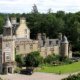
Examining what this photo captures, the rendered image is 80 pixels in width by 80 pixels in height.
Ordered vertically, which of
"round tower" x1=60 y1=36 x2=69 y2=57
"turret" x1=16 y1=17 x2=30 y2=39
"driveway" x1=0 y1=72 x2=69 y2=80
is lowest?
"driveway" x1=0 y1=72 x2=69 y2=80

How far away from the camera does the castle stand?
5791 centimetres

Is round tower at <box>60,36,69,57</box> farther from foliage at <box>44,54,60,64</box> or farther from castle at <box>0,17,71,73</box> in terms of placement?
foliage at <box>44,54,60,64</box>

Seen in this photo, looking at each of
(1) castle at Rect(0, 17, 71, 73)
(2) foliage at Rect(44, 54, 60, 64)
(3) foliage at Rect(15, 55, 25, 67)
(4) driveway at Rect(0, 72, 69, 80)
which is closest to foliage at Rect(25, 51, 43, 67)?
(3) foliage at Rect(15, 55, 25, 67)

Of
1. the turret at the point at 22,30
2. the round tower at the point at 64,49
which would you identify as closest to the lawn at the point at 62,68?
the round tower at the point at 64,49

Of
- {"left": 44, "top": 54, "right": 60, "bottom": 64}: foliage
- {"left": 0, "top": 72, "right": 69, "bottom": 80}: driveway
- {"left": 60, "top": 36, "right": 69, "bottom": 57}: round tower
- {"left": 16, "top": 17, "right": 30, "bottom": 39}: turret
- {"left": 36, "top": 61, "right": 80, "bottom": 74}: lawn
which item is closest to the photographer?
{"left": 0, "top": 72, "right": 69, "bottom": 80}: driveway

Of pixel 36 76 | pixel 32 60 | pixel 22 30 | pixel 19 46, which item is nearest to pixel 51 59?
pixel 32 60

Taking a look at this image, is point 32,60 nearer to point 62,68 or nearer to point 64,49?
point 62,68

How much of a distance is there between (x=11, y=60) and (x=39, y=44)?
34.6ft

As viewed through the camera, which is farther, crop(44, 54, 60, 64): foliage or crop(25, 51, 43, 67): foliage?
crop(44, 54, 60, 64): foliage

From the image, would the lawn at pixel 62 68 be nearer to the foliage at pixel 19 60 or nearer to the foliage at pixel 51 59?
the foliage at pixel 19 60

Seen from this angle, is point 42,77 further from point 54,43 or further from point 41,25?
point 41,25

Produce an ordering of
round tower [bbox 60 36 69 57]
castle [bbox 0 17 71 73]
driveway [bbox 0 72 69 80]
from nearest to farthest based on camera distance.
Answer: driveway [bbox 0 72 69 80]
castle [bbox 0 17 71 73]
round tower [bbox 60 36 69 57]

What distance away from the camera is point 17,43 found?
63.8m

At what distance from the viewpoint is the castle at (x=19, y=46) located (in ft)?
190
